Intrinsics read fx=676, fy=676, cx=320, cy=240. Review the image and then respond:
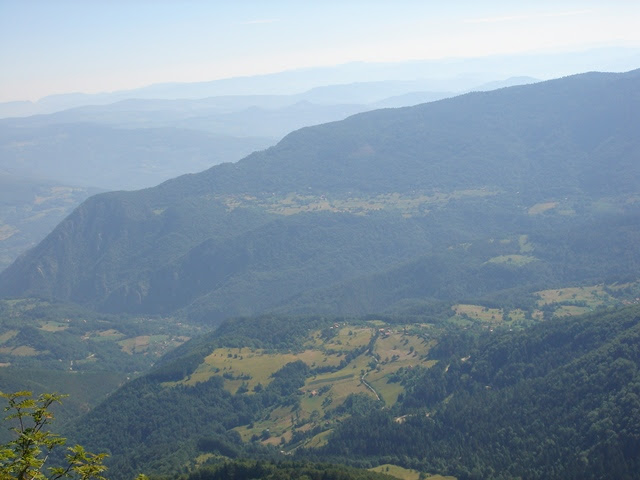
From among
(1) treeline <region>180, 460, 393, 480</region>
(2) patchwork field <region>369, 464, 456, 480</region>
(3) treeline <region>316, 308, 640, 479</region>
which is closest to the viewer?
(1) treeline <region>180, 460, 393, 480</region>

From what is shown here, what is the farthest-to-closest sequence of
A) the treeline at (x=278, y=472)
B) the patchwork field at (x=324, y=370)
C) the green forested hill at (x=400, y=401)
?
the patchwork field at (x=324, y=370) → the green forested hill at (x=400, y=401) → the treeline at (x=278, y=472)

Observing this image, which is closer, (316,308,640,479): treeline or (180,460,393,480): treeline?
(180,460,393,480): treeline

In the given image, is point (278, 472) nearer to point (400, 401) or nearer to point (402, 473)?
point (402, 473)

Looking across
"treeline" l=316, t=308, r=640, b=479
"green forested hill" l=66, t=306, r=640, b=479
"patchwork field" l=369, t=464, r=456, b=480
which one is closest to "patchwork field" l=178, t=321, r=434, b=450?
"green forested hill" l=66, t=306, r=640, b=479

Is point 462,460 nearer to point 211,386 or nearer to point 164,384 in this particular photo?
point 211,386

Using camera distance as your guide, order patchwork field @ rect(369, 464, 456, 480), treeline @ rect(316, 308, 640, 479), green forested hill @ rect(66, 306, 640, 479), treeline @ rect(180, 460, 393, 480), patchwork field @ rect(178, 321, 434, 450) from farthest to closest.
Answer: patchwork field @ rect(178, 321, 434, 450)
green forested hill @ rect(66, 306, 640, 479)
patchwork field @ rect(369, 464, 456, 480)
treeline @ rect(316, 308, 640, 479)
treeline @ rect(180, 460, 393, 480)

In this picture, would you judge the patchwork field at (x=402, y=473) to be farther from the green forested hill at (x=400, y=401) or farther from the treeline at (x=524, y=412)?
the treeline at (x=524, y=412)

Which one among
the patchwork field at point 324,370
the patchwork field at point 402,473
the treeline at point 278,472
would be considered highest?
the treeline at point 278,472

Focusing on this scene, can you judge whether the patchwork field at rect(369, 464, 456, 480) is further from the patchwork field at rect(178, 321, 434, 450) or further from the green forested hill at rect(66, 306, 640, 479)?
the patchwork field at rect(178, 321, 434, 450)

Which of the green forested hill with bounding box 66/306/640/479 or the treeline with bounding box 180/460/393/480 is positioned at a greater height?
the treeline with bounding box 180/460/393/480

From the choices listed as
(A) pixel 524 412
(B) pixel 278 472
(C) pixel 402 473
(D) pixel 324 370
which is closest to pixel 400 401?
(D) pixel 324 370

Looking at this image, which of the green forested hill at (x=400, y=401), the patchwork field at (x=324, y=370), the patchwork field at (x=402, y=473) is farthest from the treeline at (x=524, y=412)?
the patchwork field at (x=324, y=370)

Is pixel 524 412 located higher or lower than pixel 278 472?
lower
